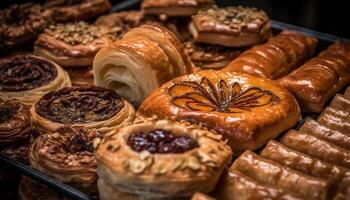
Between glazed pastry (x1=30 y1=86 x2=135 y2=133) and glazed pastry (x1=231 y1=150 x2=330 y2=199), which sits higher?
glazed pastry (x1=231 y1=150 x2=330 y2=199)

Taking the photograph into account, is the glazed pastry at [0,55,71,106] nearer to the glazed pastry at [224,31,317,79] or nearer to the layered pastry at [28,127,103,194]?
the layered pastry at [28,127,103,194]

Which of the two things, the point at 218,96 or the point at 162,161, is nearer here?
the point at 162,161

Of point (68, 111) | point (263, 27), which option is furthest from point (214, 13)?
point (68, 111)

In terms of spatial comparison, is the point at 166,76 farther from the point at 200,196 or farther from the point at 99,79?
the point at 200,196

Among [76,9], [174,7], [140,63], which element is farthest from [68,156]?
[76,9]

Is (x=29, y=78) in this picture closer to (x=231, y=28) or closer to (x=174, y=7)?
(x=174, y=7)

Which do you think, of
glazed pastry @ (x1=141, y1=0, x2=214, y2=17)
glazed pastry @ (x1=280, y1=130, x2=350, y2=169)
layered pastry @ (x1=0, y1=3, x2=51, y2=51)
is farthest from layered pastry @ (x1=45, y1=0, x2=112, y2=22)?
glazed pastry @ (x1=280, y1=130, x2=350, y2=169)

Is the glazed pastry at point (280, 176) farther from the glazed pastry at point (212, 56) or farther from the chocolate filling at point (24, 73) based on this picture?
the chocolate filling at point (24, 73)
